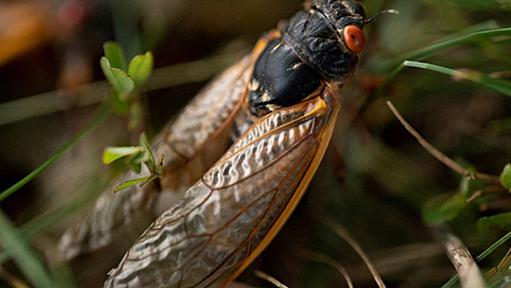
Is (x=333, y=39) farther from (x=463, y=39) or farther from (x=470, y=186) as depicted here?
(x=470, y=186)

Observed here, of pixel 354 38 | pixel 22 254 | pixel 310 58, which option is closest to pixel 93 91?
pixel 22 254

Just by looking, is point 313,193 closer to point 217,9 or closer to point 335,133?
point 335,133

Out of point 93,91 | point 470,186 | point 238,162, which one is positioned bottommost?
point 470,186

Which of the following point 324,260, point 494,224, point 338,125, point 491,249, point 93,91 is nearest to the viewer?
point 491,249

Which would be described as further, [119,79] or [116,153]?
[119,79]

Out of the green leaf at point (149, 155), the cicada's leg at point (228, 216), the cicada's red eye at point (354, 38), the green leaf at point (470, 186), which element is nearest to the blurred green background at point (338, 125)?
the green leaf at point (470, 186)

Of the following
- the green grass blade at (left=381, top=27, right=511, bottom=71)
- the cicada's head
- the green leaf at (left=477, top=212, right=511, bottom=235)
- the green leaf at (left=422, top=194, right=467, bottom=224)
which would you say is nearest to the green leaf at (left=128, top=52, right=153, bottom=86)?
the cicada's head

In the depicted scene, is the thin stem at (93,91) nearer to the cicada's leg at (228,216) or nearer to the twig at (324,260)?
the cicada's leg at (228,216)
